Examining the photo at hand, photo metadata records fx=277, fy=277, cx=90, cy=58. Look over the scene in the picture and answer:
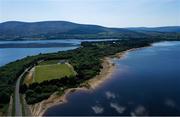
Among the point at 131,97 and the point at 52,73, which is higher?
the point at 131,97

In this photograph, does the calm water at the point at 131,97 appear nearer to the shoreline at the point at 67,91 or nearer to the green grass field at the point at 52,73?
the shoreline at the point at 67,91

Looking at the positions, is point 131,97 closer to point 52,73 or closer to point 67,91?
point 67,91

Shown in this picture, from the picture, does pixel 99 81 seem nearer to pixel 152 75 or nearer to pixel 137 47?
pixel 152 75

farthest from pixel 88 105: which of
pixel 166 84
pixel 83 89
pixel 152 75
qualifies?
pixel 152 75

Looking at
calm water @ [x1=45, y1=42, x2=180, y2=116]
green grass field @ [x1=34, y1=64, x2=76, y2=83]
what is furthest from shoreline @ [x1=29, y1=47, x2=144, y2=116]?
green grass field @ [x1=34, y1=64, x2=76, y2=83]

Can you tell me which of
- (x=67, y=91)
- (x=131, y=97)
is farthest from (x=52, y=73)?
(x=131, y=97)

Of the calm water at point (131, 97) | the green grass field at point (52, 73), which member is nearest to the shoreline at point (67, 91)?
the calm water at point (131, 97)

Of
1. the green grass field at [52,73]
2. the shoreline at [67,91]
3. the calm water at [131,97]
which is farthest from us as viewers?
the green grass field at [52,73]

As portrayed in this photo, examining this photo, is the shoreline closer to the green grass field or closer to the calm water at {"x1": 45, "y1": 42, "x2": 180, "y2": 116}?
the calm water at {"x1": 45, "y1": 42, "x2": 180, "y2": 116}
